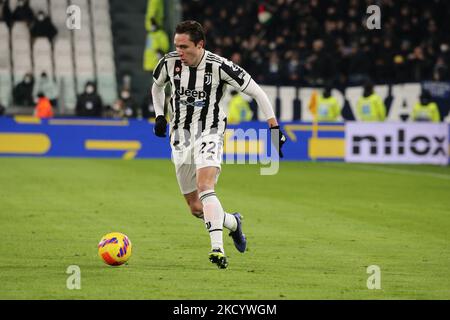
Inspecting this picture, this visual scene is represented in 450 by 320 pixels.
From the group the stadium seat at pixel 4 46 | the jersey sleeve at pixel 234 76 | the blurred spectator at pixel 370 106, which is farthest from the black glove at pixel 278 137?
the stadium seat at pixel 4 46

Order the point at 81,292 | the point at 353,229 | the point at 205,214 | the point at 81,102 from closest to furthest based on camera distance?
the point at 81,292 → the point at 205,214 → the point at 353,229 → the point at 81,102

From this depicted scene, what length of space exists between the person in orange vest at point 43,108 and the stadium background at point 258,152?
422 mm

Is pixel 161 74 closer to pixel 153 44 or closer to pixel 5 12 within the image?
pixel 153 44

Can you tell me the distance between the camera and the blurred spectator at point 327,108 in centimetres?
2747

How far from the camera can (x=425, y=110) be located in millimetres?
27188

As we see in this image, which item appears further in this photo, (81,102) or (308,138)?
(81,102)

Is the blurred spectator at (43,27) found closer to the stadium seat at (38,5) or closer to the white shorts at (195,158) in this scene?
the stadium seat at (38,5)

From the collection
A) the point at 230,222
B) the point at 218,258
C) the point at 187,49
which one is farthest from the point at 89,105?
the point at 218,258

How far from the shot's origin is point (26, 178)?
62.4 ft

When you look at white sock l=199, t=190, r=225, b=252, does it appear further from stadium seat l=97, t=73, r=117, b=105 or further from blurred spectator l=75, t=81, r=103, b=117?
stadium seat l=97, t=73, r=117, b=105

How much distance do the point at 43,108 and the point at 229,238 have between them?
1696cm
